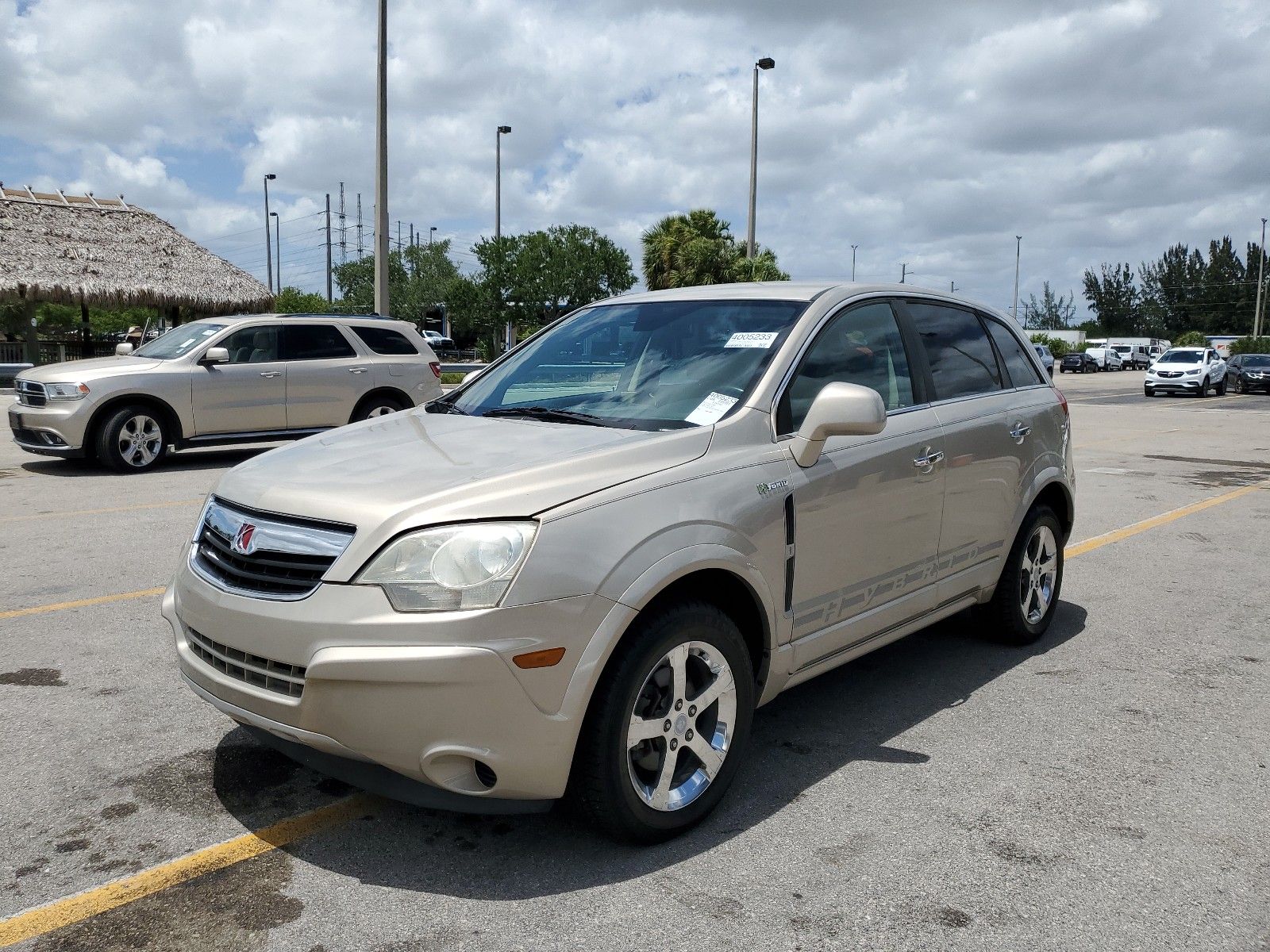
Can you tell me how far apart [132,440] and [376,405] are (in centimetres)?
280

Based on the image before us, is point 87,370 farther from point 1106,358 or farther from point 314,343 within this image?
point 1106,358

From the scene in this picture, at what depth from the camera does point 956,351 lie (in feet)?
16.2

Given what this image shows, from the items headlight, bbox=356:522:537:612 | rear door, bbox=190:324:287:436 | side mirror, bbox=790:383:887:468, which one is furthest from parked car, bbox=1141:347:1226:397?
headlight, bbox=356:522:537:612

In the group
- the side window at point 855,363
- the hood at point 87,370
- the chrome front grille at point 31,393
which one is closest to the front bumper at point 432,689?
the side window at point 855,363

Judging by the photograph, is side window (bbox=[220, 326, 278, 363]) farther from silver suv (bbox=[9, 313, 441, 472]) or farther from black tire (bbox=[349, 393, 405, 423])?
black tire (bbox=[349, 393, 405, 423])

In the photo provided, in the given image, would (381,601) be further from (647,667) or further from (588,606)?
(647,667)

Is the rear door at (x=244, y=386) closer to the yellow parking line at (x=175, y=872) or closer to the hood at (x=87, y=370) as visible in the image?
the hood at (x=87, y=370)

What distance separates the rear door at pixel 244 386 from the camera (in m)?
11.9

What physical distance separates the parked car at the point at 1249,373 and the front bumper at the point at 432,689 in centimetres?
4340

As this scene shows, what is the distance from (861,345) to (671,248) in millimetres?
34324

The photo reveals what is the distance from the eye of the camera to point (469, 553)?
9.39 feet

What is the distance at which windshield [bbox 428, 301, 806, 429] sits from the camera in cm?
382

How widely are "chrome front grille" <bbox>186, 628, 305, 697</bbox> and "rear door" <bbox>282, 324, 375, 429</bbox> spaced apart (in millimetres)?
9629

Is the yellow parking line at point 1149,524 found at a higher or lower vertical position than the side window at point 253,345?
lower
